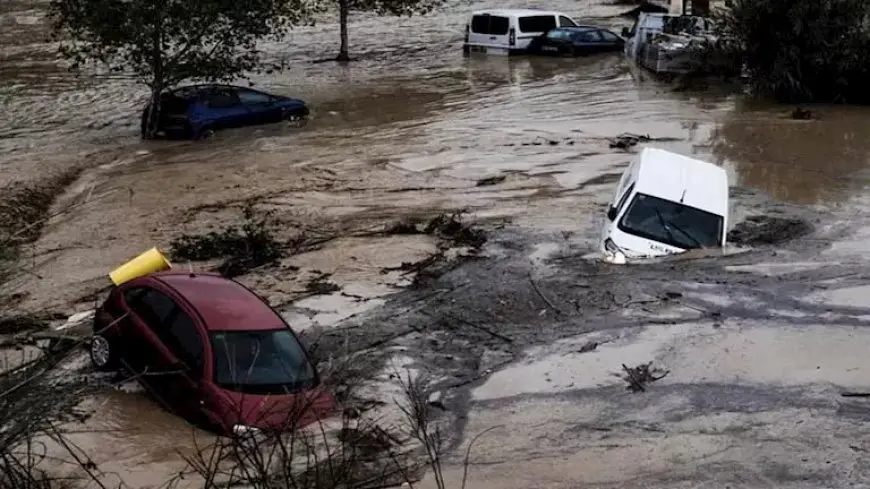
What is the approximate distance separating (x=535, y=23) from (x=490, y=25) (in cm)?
143

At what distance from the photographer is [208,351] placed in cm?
998

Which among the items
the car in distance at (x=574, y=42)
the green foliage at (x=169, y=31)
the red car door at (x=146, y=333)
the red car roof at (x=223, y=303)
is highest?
the green foliage at (x=169, y=31)

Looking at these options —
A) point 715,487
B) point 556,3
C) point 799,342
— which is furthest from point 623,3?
point 715,487

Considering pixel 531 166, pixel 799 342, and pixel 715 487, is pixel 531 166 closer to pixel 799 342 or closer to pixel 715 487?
pixel 799 342

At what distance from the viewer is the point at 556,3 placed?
50406mm

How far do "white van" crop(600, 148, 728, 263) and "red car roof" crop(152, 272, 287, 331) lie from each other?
558 cm

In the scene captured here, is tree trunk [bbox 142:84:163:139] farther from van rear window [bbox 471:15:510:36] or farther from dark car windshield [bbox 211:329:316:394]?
dark car windshield [bbox 211:329:316:394]

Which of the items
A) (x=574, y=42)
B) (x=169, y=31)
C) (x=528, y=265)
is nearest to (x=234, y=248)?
(x=528, y=265)

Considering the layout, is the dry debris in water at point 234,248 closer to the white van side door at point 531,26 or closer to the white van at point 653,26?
the white van at point 653,26

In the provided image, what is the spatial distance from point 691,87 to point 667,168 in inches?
595

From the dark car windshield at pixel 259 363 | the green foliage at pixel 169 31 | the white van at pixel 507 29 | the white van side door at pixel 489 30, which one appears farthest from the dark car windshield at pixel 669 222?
the white van side door at pixel 489 30

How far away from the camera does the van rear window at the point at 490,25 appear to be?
35875mm

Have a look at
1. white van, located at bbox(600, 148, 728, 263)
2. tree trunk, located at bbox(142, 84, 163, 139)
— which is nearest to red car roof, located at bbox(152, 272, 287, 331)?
white van, located at bbox(600, 148, 728, 263)

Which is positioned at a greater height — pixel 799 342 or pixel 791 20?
pixel 791 20
